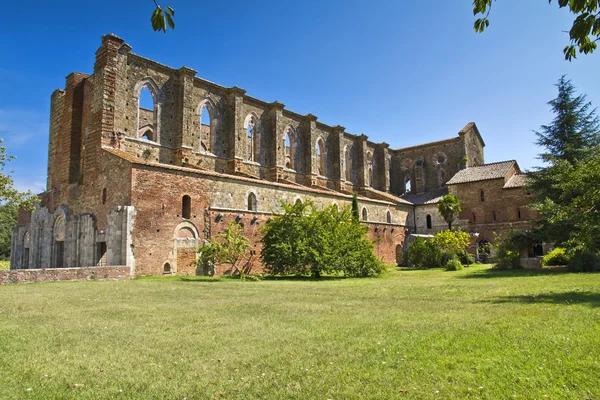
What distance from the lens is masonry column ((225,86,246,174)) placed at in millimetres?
30531

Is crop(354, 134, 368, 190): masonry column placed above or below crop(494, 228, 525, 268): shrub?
above

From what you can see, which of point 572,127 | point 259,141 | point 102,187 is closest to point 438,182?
point 572,127

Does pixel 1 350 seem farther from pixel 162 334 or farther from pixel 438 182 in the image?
pixel 438 182

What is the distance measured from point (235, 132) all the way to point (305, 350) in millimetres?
26249

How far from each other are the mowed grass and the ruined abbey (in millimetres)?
11265

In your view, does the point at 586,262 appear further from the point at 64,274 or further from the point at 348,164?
Answer: the point at 64,274

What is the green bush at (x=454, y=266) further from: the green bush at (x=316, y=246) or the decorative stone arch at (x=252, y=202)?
the decorative stone arch at (x=252, y=202)

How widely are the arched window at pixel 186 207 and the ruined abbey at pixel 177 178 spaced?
0.08 m

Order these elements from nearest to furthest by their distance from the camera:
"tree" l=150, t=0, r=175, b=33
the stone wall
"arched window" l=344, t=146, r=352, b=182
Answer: "tree" l=150, t=0, r=175, b=33
the stone wall
"arched window" l=344, t=146, r=352, b=182

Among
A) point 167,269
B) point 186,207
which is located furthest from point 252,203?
point 167,269

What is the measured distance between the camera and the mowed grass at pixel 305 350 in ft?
14.7

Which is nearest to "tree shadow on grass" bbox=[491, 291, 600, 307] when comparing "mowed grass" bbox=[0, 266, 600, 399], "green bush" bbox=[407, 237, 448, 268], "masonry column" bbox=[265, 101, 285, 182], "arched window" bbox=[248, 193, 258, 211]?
"mowed grass" bbox=[0, 266, 600, 399]

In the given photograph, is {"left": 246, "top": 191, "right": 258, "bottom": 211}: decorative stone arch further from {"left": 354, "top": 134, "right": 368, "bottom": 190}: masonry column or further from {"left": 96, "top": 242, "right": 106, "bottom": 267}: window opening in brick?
{"left": 354, "top": 134, "right": 368, "bottom": 190}: masonry column

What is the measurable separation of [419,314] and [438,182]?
40675mm
